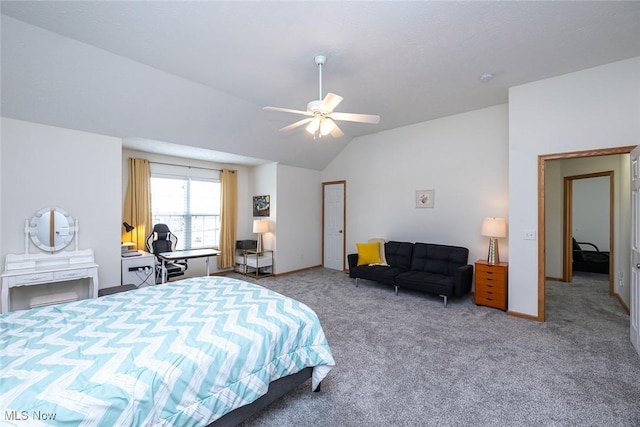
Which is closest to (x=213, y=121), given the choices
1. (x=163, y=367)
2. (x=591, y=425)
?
(x=163, y=367)

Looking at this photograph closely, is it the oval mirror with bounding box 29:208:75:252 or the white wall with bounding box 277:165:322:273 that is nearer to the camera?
the oval mirror with bounding box 29:208:75:252

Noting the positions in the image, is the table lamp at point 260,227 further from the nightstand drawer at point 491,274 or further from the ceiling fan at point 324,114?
the nightstand drawer at point 491,274

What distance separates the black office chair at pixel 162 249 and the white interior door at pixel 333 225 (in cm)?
324

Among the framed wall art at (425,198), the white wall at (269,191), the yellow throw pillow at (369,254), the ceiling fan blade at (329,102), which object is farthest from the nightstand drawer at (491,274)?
the white wall at (269,191)

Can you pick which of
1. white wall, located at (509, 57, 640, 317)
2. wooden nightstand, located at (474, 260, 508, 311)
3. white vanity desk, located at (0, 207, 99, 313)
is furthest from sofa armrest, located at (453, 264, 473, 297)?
white vanity desk, located at (0, 207, 99, 313)

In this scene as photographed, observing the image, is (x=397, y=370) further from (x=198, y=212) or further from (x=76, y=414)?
(x=198, y=212)

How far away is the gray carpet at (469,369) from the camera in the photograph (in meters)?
1.86

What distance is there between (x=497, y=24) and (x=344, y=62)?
142cm

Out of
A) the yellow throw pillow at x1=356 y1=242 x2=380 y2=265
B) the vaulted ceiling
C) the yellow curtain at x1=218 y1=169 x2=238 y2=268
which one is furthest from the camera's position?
the yellow curtain at x1=218 y1=169 x2=238 y2=268

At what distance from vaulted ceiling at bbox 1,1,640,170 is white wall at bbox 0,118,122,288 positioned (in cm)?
21

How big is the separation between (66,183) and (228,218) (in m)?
2.97

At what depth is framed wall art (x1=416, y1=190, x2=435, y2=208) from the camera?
5.08 meters

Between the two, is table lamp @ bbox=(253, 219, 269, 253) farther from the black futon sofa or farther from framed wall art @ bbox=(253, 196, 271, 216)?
the black futon sofa

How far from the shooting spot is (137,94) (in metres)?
3.33
